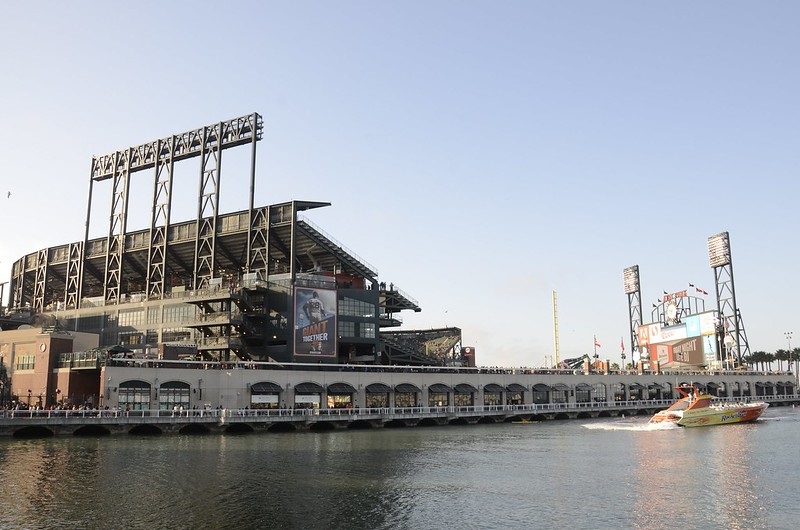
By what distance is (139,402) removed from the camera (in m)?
87.2

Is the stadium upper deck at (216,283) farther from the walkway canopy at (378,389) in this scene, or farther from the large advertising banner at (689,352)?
the large advertising banner at (689,352)

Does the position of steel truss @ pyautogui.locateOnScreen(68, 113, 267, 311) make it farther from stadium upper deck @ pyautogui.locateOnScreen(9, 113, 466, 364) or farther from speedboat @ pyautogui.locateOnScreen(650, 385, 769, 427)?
speedboat @ pyautogui.locateOnScreen(650, 385, 769, 427)

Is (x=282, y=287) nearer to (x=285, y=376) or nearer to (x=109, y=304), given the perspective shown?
(x=285, y=376)

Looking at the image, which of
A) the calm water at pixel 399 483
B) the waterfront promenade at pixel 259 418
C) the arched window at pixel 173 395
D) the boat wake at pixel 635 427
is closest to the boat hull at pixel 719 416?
the boat wake at pixel 635 427

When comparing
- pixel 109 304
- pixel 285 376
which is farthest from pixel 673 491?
pixel 109 304

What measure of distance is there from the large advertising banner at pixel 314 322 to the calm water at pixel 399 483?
3538cm

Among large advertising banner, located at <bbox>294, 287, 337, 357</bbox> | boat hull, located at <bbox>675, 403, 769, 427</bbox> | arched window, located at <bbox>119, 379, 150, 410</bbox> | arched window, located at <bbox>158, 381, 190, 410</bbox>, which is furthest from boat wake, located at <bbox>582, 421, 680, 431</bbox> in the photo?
arched window, located at <bbox>119, 379, 150, 410</bbox>

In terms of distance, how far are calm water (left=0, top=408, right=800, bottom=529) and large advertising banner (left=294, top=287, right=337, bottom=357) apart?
35376mm

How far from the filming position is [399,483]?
150 feet

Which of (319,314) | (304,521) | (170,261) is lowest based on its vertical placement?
(304,521)

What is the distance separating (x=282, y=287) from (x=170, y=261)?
35.5 m

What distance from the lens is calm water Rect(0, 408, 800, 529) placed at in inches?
1394

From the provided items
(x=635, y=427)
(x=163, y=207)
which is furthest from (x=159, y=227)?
(x=635, y=427)

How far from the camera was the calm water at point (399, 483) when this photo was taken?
116 ft
